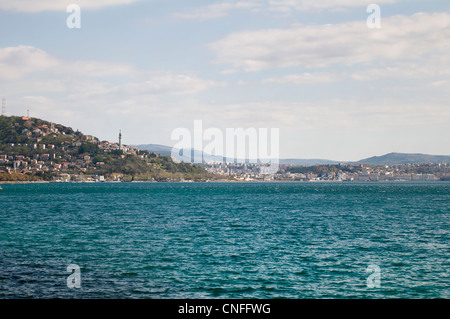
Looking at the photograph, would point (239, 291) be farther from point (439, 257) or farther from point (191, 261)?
point (439, 257)

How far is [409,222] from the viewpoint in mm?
54656

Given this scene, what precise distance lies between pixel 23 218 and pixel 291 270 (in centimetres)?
4565

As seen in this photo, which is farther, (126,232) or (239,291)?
(126,232)

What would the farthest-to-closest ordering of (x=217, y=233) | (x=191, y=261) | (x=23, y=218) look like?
(x=23, y=218) → (x=217, y=233) → (x=191, y=261)

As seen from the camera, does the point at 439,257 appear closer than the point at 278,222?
Yes

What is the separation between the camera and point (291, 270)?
26.6 metres

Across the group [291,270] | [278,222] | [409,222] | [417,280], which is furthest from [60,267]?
[409,222]

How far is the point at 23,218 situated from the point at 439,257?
51378 millimetres
